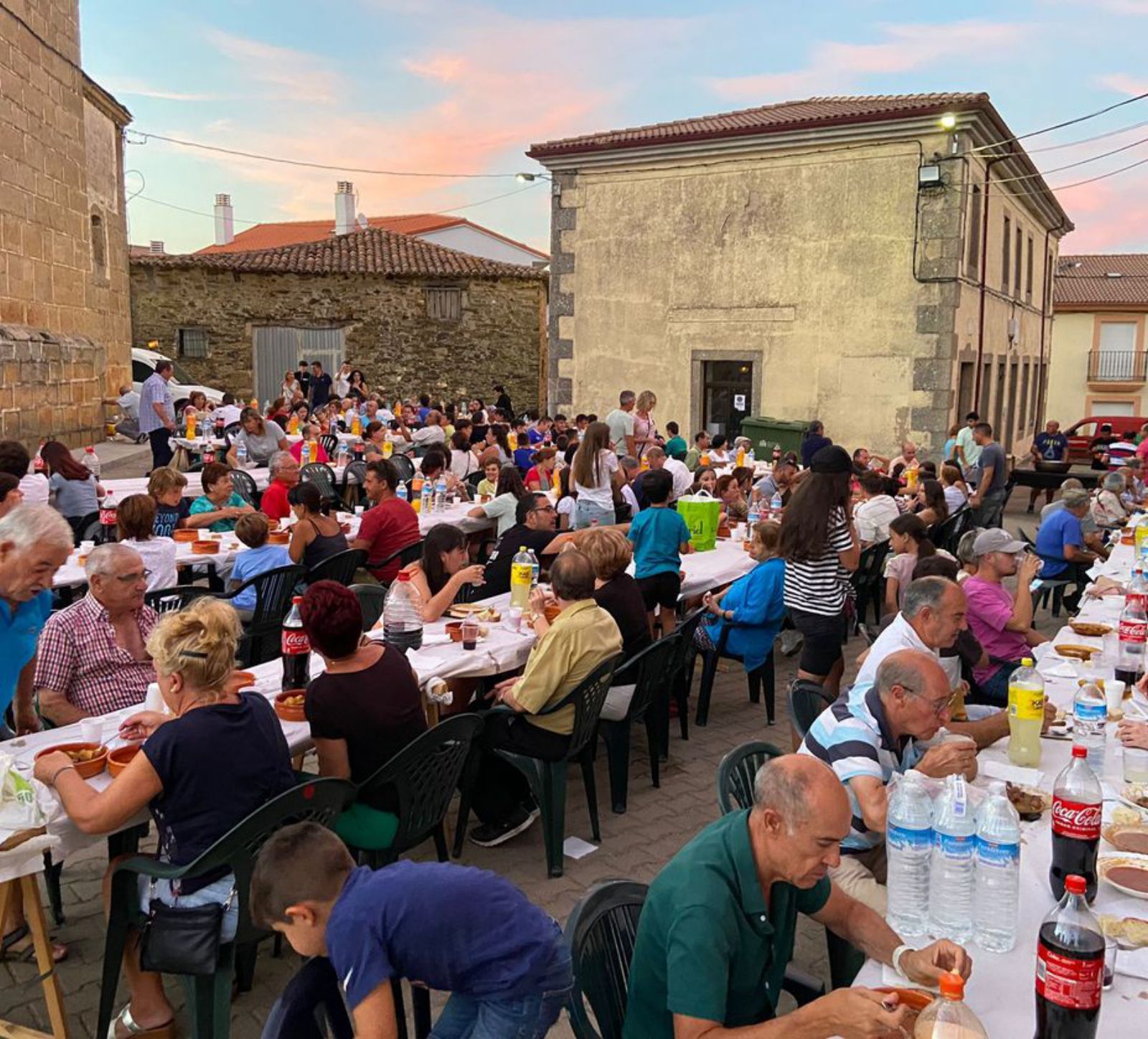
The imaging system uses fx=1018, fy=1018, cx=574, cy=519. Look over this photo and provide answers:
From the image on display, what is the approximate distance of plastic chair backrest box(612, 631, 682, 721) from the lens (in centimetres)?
502

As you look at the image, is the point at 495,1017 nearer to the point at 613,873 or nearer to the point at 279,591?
the point at 613,873

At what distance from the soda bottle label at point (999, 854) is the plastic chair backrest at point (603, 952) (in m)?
0.87

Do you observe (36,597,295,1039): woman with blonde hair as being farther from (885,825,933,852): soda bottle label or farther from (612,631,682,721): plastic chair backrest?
(612,631,682,721): plastic chair backrest

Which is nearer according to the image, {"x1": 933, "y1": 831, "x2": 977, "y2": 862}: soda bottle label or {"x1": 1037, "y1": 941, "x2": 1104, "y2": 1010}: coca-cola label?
{"x1": 1037, "y1": 941, "x2": 1104, "y2": 1010}: coca-cola label

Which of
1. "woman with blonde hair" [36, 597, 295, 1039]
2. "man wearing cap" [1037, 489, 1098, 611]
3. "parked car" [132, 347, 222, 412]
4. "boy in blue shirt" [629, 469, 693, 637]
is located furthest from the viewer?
"parked car" [132, 347, 222, 412]

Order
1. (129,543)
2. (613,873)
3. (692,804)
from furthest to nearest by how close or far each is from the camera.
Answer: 1. (129,543)
2. (692,804)
3. (613,873)

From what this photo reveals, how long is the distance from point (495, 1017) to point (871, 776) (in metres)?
1.34

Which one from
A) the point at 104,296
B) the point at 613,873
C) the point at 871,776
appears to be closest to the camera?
the point at 871,776

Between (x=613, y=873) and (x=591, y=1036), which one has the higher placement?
(x=591, y=1036)

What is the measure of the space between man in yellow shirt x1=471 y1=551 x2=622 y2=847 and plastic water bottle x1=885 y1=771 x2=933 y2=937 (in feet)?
6.44

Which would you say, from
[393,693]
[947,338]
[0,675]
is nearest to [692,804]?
[393,693]

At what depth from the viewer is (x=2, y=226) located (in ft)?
45.9

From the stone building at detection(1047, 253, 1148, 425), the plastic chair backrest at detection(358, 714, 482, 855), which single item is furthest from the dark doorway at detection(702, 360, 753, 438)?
the stone building at detection(1047, 253, 1148, 425)

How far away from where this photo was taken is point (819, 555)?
548 cm
